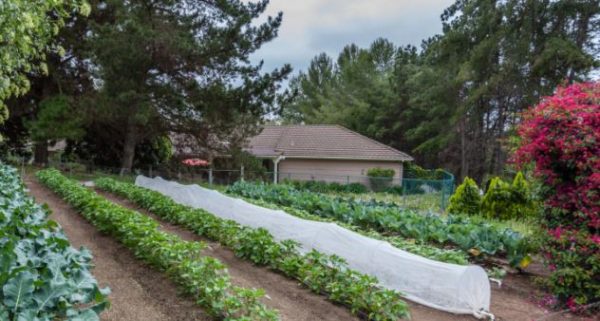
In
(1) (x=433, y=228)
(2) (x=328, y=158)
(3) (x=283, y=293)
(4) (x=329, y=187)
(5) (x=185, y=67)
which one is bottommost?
(4) (x=329, y=187)

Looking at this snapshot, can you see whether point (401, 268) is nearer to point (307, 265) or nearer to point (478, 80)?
point (307, 265)

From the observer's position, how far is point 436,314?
4305 mm

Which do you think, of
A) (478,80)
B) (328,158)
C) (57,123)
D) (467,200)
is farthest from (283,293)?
(478,80)

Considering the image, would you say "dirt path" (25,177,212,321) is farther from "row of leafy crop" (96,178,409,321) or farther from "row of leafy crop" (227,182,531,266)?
"row of leafy crop" (227,182,531,266)

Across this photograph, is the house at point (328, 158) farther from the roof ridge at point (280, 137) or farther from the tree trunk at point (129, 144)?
the tree trunk at point (129, 144)

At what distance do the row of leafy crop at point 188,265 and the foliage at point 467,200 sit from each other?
8.44m

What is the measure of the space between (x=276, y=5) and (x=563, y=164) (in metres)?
14.7

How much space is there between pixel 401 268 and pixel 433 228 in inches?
99.0

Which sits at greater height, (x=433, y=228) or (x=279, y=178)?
(x=433, y=228)

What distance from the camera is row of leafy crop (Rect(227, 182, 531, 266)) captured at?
603cm

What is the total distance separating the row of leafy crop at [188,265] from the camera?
3.43 meters

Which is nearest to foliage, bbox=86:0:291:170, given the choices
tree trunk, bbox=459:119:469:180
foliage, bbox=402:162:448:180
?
foliage, bbox=402:162:448:180

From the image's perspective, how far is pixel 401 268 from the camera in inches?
188

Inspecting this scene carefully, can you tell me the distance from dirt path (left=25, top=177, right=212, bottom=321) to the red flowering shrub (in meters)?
3.98
